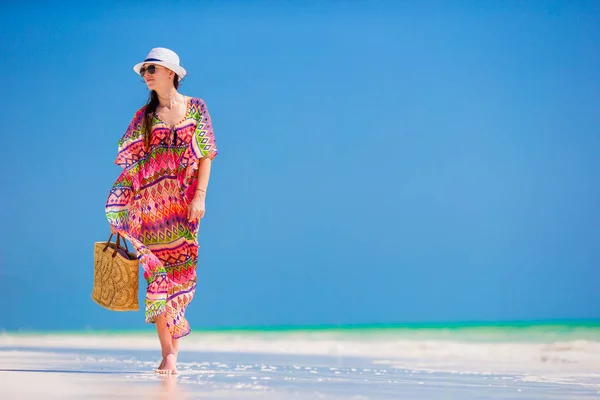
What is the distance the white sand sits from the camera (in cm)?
288

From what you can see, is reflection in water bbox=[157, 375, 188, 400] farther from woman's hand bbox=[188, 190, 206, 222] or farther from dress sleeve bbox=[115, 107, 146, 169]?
dress sleeve bbox=[115, 107, 146, 169]

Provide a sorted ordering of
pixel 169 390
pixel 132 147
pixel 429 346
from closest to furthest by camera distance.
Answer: pixel 169 390
pixel 132 147
pixel 429 346

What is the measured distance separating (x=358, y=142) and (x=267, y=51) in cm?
77

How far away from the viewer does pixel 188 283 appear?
365 cm

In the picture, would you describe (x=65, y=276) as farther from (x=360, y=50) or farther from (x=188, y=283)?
(x=188, y=283)

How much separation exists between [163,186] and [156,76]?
393 mm

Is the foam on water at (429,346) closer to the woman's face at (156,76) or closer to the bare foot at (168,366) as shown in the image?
the bare foot at (168,366)

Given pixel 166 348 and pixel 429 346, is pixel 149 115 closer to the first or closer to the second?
pixel 166 348

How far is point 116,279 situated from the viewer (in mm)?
3557

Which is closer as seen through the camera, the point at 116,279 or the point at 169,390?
the point at 169,390

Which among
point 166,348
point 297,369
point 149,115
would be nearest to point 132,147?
point 149,115

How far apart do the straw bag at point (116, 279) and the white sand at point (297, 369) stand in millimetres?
247

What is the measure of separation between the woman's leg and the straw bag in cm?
11

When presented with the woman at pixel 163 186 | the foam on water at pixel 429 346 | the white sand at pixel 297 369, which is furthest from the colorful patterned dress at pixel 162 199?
the foam on water at pixel 429 346
